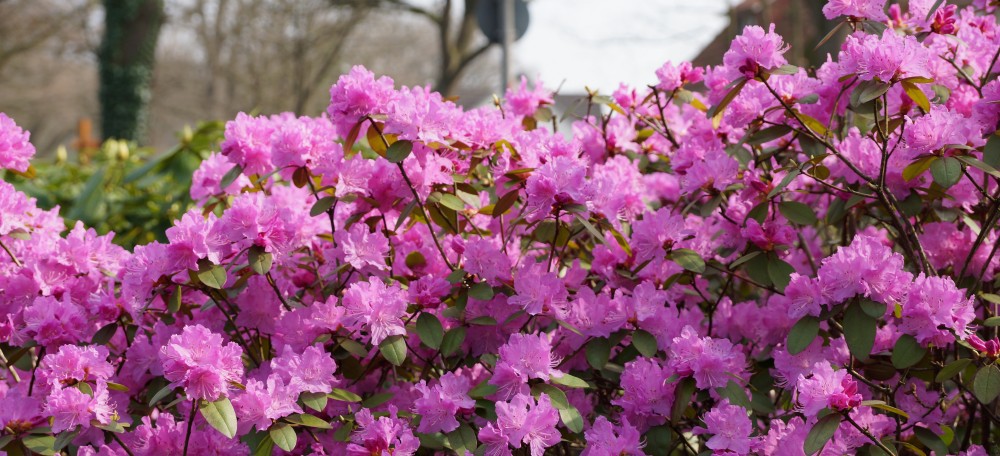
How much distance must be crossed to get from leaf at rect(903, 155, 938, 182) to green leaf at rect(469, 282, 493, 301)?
80 centimetres

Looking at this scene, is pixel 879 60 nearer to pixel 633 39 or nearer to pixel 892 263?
pixel 892 263

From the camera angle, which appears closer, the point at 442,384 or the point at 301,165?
the point at 442,384

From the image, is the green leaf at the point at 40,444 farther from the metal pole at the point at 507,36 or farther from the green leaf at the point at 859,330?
the metal pole at the point at 507,36

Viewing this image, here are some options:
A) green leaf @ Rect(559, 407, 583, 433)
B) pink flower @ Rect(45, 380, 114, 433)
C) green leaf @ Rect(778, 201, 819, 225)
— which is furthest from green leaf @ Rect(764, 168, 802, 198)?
pink flower @ Rect(45, 380, 114, 433)

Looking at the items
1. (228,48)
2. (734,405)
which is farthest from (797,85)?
(228,48)

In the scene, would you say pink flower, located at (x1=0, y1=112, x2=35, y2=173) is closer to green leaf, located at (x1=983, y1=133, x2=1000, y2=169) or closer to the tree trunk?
green leaf, located at (x1=983, y1=133, x2=1000, y2=169)

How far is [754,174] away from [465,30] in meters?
16.0

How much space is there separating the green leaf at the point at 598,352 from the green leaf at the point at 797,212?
450 mm

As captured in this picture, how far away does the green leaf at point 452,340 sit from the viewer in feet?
5.96

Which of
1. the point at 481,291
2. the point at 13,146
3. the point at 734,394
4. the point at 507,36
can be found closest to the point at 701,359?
the point at 734,394

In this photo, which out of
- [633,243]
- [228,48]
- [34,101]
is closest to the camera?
[633,243]

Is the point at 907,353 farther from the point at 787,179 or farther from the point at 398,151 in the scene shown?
the point at 398,151

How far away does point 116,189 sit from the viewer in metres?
4.11

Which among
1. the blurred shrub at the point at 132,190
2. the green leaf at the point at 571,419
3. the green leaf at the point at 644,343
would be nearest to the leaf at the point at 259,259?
the green leaf at the point at 571,419
